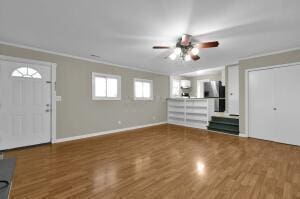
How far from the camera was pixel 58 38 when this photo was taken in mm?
3213

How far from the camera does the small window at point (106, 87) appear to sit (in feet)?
16.5

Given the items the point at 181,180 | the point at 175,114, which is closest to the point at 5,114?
the point at 181,180

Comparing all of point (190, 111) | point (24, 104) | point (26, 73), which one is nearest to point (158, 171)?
point (24, 104)

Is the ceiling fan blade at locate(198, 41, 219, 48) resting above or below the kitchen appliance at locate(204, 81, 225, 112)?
above

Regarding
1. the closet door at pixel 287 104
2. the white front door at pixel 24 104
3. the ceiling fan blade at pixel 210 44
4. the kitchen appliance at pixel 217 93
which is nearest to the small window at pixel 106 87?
the white front door at pixel 24 104

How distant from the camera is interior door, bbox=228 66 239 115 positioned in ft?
19.7

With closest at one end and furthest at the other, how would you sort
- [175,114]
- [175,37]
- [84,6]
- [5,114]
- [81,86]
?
[84,6] → [175,37] → [5,114] → [81,86] → [175,114]

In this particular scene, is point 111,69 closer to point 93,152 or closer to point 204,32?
point 93,152

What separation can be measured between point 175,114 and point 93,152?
184 inches

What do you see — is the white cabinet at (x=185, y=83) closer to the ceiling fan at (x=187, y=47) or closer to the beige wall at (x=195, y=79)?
the beige wall at (x=195, y=79)

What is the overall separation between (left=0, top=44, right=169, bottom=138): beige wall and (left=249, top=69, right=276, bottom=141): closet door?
3.89 m

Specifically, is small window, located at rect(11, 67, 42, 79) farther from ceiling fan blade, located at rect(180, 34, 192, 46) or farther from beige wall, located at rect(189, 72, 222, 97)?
beige wall, located at rect(189, 72, 222, 97)

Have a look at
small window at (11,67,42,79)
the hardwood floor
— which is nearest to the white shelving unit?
the hardwood floor

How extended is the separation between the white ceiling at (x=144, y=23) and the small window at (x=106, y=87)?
136 centimetres
